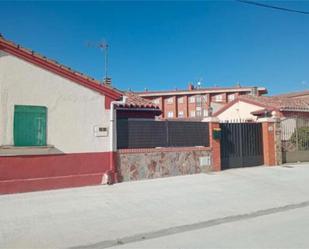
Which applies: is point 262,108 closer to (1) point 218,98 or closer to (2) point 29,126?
(2) point 29,126

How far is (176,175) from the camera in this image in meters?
12.4

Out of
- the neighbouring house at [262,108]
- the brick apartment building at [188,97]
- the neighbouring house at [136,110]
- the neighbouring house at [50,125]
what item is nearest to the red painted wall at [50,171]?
the neighbouring house at [50,125]

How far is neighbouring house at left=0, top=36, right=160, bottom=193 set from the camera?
31.1 ft

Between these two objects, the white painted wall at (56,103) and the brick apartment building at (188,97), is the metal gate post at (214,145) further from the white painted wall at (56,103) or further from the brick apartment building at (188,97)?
the brick apartment building at (188,97)

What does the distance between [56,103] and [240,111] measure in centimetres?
2160

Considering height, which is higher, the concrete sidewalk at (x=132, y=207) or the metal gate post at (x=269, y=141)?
the metal gate post at (x=269, y=141)

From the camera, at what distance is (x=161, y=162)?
1213cm

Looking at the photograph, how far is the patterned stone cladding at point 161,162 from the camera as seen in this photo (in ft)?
37.4

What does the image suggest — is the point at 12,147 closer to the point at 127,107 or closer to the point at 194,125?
the point at 127,107

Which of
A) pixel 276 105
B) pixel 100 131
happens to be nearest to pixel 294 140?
pixel 276 105

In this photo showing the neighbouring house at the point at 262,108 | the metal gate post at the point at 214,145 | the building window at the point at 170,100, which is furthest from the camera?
the building window at the point at 170,100

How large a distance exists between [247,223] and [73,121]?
20.5 ft

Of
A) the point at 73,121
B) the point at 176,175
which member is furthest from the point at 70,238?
the point at 176,175

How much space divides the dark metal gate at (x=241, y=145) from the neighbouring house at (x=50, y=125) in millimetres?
5381
